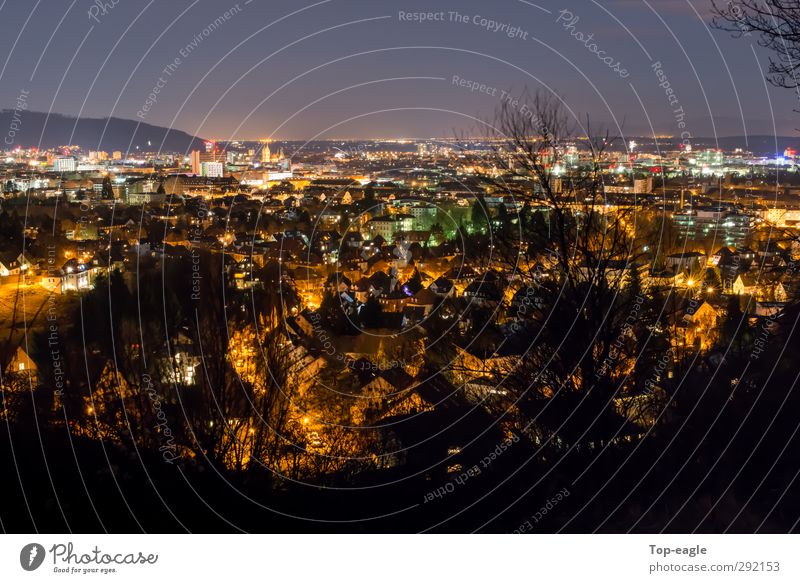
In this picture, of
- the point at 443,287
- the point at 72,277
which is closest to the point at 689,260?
the point at 443,287

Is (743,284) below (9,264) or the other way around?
below

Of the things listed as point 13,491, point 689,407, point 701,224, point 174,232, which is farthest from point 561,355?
point 174,232

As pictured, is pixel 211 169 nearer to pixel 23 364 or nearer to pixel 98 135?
pixel 98 135

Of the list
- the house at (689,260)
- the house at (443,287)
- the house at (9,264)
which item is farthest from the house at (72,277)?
the house at (689,260)

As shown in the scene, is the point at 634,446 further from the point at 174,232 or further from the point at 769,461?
the point at 174,232

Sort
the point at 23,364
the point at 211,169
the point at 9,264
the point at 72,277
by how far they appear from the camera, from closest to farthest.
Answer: the point at 23,364 < the point at 72,277 < the point at 9,264 < the point at 211,169
